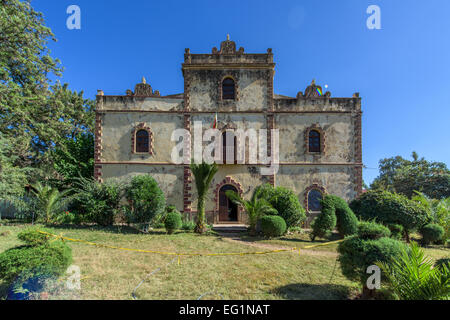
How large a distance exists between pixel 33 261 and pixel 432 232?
13880mm

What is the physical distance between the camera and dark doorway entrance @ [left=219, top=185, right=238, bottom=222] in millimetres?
14312

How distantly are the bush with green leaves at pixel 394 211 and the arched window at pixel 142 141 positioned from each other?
12810 millimetres

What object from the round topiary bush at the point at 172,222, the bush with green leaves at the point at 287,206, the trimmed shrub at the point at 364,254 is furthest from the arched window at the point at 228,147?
the trimmed shrub at the point at 364,254

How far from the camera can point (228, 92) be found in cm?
1510

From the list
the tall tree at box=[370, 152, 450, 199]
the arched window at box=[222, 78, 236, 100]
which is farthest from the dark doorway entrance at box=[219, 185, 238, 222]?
the tall tree at box=[370, 152, 450, 199]

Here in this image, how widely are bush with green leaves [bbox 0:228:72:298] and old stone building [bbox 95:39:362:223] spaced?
9731mm

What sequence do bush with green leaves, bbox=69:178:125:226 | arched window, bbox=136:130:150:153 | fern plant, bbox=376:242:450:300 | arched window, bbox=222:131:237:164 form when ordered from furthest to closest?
arched window, bbox=136:130:150:153 → arched window, bbox=222:131:237:164 → bush with green leaves, bbox=69:178:125:226 → fern plant, bbox=376:242:450:300

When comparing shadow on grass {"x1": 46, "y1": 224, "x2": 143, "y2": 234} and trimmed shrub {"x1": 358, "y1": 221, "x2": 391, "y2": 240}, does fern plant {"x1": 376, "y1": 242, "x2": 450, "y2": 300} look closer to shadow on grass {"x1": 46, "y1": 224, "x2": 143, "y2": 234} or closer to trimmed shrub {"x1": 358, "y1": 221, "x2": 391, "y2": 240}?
trimmed shrub {"x1": 358, "y1": 221, "x2": 391, "y2": 240}

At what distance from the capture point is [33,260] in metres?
4.15

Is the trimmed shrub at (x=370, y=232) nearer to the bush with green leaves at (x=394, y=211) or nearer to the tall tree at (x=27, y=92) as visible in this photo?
the bush with green leaves at (x=394, y=211)

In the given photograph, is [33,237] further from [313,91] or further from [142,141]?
[313,91]

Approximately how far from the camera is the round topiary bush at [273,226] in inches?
400

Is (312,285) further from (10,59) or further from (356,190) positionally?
(10,59)

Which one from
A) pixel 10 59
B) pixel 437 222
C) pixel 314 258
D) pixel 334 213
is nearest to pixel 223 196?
pixel 334 213
